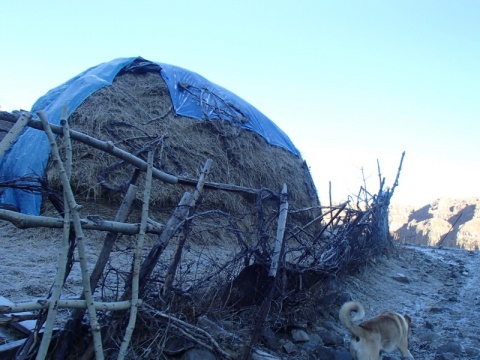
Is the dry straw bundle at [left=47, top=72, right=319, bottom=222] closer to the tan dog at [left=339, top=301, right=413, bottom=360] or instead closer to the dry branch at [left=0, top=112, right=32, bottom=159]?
the tan dog at [left=339, top=301, right=413, bottom=360]

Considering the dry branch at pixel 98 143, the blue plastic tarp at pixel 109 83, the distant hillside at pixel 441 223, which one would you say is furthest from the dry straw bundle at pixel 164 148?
the distant hillside at pixel 441 223

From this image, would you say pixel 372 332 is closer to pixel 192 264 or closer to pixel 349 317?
pixel 349 317

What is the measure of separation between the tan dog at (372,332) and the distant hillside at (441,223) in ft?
45.5

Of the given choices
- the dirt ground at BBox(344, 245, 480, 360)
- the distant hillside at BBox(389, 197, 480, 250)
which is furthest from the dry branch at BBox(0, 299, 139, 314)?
the distant hillside at BBox(389, 197, 480, 250)

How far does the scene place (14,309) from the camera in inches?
69.7

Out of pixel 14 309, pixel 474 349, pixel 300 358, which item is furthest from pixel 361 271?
pixel 14 309

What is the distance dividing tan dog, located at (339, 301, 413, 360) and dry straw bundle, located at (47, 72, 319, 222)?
366cm

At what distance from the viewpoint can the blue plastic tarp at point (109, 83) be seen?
6.28m

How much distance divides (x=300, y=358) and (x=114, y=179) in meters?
4.20

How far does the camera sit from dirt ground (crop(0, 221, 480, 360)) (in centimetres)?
376

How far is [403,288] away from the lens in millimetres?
6277

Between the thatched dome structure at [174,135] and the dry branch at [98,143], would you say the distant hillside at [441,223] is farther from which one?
the dry branch at [98,143]

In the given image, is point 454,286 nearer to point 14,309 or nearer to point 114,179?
point 114,179

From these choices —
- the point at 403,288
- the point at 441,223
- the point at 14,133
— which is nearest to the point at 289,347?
the point at 14,133
